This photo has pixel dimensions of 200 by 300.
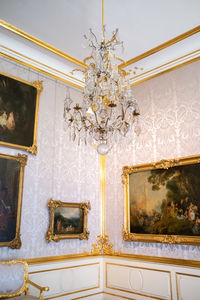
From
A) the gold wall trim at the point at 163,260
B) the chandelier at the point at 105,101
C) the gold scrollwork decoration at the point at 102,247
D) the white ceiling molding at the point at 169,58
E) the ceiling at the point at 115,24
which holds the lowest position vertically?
the gold wall trim at the point at 163,260

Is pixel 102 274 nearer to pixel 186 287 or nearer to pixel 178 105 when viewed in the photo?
pixel 186 287

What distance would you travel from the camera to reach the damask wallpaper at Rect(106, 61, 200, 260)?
4922 mm

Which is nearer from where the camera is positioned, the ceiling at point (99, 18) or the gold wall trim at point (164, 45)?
the ceiling at point (99, 18)

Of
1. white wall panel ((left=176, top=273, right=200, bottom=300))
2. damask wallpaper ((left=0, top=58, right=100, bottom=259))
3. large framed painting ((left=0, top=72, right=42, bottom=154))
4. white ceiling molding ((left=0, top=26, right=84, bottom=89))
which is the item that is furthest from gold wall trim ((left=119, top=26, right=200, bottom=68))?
white wall panel ((left=176, top=273, right=200, bottom=300))

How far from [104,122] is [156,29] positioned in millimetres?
2292

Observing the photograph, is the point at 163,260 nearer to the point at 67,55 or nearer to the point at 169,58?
the point at 169,58

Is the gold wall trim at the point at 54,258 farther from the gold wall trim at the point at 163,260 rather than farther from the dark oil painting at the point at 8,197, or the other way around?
the gold wall trim at the point at 163,260

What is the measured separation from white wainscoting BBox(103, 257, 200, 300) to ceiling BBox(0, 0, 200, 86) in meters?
3.76

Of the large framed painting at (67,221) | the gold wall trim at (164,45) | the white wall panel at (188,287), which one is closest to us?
the white wall panel at (188,287)

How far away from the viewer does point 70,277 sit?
5.12m

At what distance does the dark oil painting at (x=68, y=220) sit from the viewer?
5.16m

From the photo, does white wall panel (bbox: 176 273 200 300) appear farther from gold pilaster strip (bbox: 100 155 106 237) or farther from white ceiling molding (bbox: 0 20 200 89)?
white ceiling molding (bbox: 0 20 200 89)

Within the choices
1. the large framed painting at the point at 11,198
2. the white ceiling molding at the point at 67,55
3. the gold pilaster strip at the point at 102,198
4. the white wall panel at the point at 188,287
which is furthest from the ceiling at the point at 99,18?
the white wall panel at the point at 188,287

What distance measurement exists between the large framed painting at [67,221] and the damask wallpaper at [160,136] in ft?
2.13
